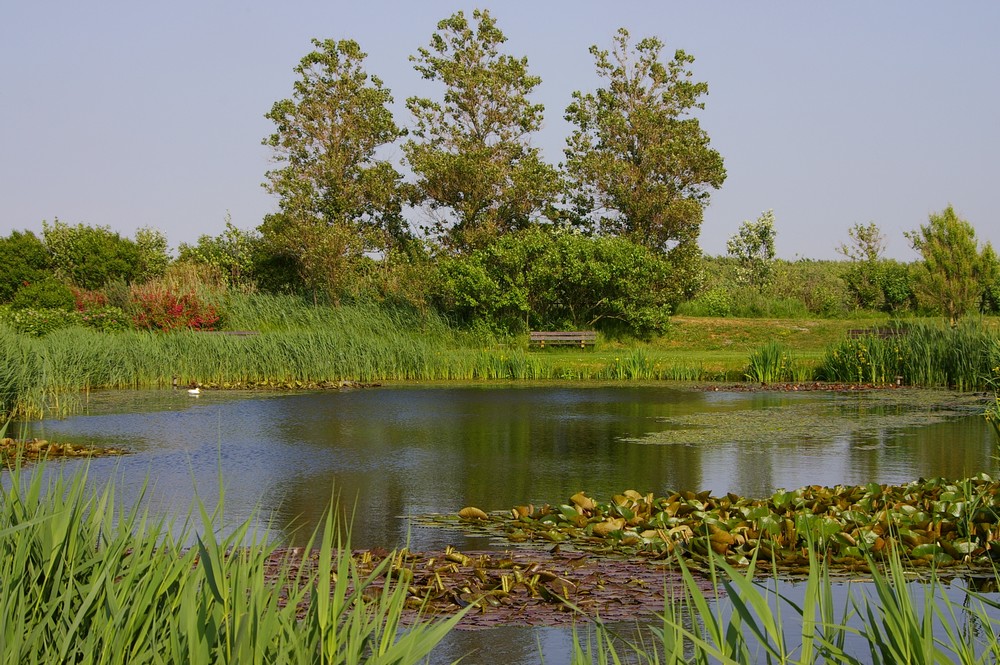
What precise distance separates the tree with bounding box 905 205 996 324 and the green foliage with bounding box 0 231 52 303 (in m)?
28.9

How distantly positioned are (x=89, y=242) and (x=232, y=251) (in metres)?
5.18

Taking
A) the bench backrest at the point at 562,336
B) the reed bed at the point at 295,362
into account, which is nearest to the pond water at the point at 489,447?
the reed bed at the point at 295,362

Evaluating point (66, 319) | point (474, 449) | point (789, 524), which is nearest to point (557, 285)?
point (66, 319)

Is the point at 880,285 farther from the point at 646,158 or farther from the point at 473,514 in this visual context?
the point at 473,514

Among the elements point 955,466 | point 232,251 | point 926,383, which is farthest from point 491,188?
point 955,466

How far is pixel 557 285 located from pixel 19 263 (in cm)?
1953

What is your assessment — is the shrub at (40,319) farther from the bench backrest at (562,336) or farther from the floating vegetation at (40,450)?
the floating vegetation at (40,450)

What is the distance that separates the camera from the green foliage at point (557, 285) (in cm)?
3094

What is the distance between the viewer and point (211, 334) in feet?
79.7

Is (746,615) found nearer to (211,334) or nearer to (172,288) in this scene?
(211,334)

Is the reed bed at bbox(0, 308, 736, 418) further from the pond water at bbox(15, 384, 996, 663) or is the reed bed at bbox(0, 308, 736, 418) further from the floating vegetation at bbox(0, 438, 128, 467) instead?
the floating vegetation at bbox(0, 438, 128, 467)

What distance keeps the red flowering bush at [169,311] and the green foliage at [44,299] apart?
9.35 feet

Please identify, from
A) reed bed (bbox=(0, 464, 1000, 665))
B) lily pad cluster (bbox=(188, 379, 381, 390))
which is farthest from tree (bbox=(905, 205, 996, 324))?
reed bed (bbox=(0, 464, 1000, 665))

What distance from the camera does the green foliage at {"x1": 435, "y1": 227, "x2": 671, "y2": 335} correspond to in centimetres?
3094
